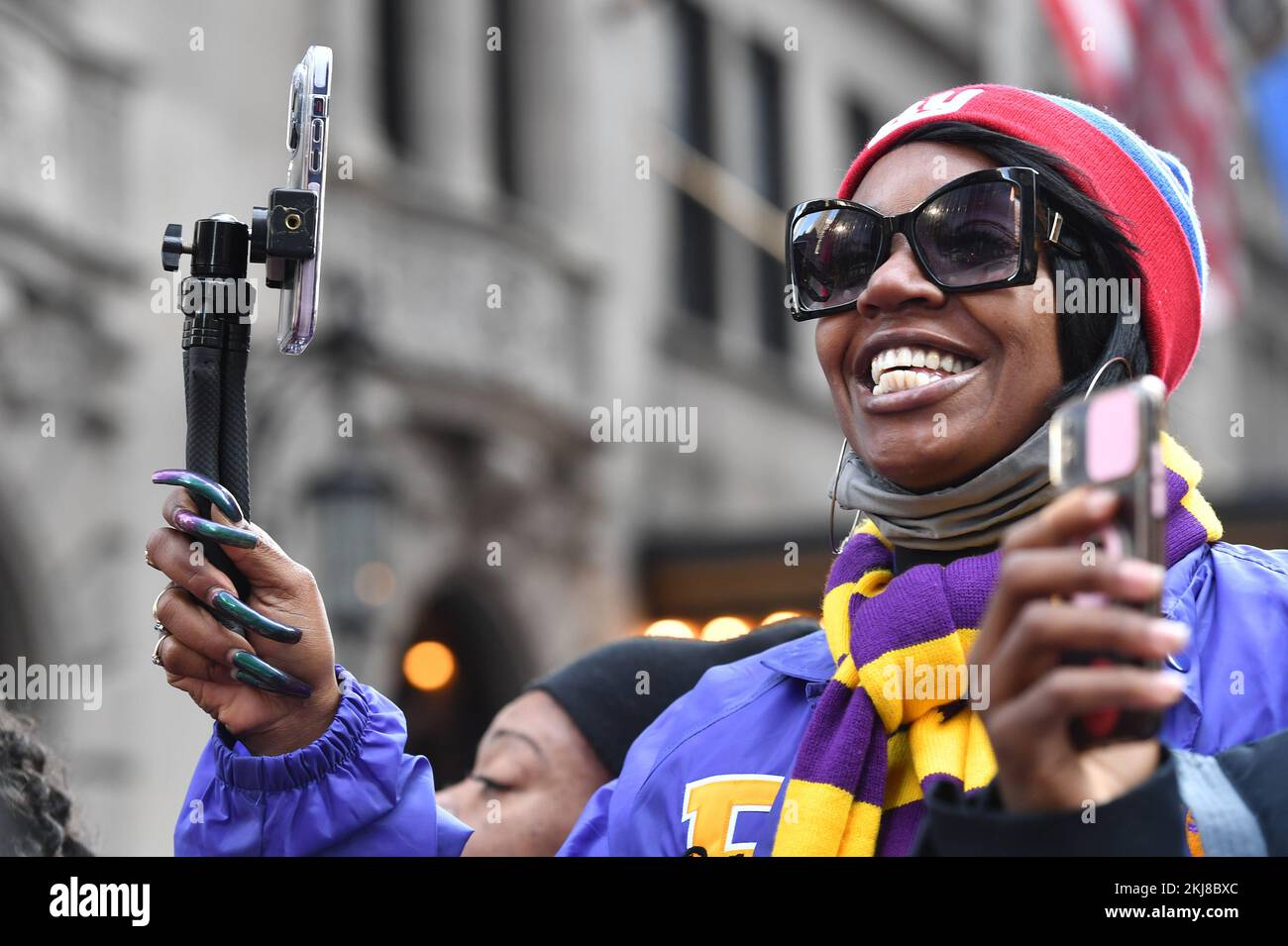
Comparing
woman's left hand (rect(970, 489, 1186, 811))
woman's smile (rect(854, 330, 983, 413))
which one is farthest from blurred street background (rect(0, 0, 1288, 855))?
woman's left hand (rect(970, 489, 1186, 811))

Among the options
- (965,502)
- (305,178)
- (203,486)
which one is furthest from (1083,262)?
(203,486)

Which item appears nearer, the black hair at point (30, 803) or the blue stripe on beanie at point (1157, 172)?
the black hair at point (30, 803)

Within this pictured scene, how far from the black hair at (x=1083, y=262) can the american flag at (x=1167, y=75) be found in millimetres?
10443

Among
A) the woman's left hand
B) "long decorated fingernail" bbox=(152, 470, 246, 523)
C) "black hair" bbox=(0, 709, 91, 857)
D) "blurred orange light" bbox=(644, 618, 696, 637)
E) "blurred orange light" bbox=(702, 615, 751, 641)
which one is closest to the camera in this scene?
the woman's left hand

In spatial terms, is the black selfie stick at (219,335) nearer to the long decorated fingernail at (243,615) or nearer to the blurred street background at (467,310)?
the long decorated fingernail at (243,615)

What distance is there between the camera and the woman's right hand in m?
2.08

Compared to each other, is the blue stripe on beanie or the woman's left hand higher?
the blue stripe on beanie

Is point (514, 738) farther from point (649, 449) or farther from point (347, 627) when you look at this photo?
point (649, 449)

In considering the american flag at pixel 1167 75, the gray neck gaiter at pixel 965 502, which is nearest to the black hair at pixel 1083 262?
the gray neck gaiter at pixel 965 502

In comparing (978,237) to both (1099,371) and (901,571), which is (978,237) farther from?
(901,571)

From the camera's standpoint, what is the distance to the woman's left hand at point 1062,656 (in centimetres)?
143

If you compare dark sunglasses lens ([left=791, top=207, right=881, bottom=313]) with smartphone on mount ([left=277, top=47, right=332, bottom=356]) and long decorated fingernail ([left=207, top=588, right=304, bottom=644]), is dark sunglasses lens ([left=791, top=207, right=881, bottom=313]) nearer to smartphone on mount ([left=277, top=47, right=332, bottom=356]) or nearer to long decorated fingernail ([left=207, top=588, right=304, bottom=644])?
smartphone on mount ([left=277, top=47, right=332, bottom=356])

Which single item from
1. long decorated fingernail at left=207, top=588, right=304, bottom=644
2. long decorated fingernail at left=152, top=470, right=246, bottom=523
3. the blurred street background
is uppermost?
the blurred street background
